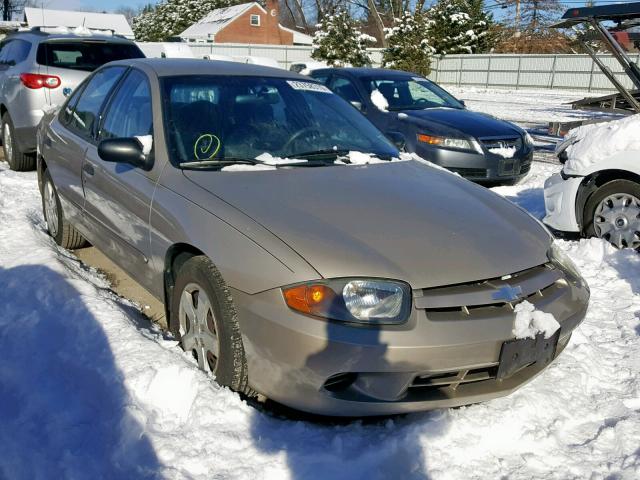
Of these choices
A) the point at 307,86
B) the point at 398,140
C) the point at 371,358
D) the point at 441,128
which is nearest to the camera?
the point at 371,358

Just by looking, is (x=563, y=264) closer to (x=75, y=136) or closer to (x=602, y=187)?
(x=602, y=187)

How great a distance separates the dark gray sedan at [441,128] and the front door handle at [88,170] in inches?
139

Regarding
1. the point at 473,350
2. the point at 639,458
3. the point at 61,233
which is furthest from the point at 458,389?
the point at 61,233

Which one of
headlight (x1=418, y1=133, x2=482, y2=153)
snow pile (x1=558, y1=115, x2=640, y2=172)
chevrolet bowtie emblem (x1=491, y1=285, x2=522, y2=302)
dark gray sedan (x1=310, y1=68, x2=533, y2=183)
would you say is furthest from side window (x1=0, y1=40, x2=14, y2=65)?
chevrolet bowtie emblem (x1=491, y1=285, x2=522, y2=302)

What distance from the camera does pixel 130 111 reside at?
3709 millimetres

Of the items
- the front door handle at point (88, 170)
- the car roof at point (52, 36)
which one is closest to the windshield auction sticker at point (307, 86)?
the front door handle at point (88, 170)

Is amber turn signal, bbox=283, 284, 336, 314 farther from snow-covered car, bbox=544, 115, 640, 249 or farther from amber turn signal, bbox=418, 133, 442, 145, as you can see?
amber turn signal, bbox=418, 133, 442, 145

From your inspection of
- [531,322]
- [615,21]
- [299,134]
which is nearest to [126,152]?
[299,134]

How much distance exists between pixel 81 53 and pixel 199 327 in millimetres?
6264

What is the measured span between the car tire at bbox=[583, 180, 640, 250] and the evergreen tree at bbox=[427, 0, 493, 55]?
3166 centimetres

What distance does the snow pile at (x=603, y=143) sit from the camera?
4820mm

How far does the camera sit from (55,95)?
731cm

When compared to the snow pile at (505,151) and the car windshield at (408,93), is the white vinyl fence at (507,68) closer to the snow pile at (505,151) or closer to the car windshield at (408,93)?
the car windshield at (408,93)

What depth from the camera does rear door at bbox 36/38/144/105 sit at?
289 inches
